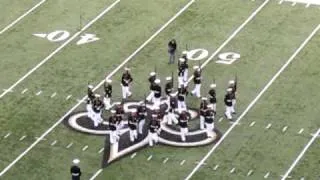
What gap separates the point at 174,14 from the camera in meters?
33.2

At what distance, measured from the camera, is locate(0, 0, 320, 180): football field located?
80.2 feet

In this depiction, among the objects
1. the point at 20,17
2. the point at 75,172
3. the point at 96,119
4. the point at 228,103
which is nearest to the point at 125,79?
the point at 96,119

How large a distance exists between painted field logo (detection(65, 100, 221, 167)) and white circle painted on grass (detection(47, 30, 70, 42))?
537cm

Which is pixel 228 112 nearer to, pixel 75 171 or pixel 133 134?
pixel 133 134

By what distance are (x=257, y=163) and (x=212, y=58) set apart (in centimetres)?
662

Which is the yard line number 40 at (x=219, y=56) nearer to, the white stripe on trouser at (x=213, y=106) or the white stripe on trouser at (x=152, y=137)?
the white stripe on trouser at (x=213, y=106)

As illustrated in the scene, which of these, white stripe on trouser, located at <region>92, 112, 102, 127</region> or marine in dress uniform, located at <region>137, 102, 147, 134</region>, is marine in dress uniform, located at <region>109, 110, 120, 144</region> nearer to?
marine in dress uniform, located at <region>137, 102, 147, 134</region>

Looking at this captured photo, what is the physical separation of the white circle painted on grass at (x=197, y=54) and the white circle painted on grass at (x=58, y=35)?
4312mm

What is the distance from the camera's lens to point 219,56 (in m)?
30.5

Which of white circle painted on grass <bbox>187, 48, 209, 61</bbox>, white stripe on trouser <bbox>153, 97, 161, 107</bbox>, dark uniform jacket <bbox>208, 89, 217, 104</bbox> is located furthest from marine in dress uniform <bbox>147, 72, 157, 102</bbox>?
white circle painted on grass <bbox>187, 48, 209, 61</bbox>

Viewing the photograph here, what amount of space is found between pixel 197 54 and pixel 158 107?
4.34 metres

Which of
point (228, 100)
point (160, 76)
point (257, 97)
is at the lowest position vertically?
point (257, 97)

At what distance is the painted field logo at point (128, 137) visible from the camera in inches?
985

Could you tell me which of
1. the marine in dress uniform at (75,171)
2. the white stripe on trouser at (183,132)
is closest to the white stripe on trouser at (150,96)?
the white stripe on trouser at (183,132)
